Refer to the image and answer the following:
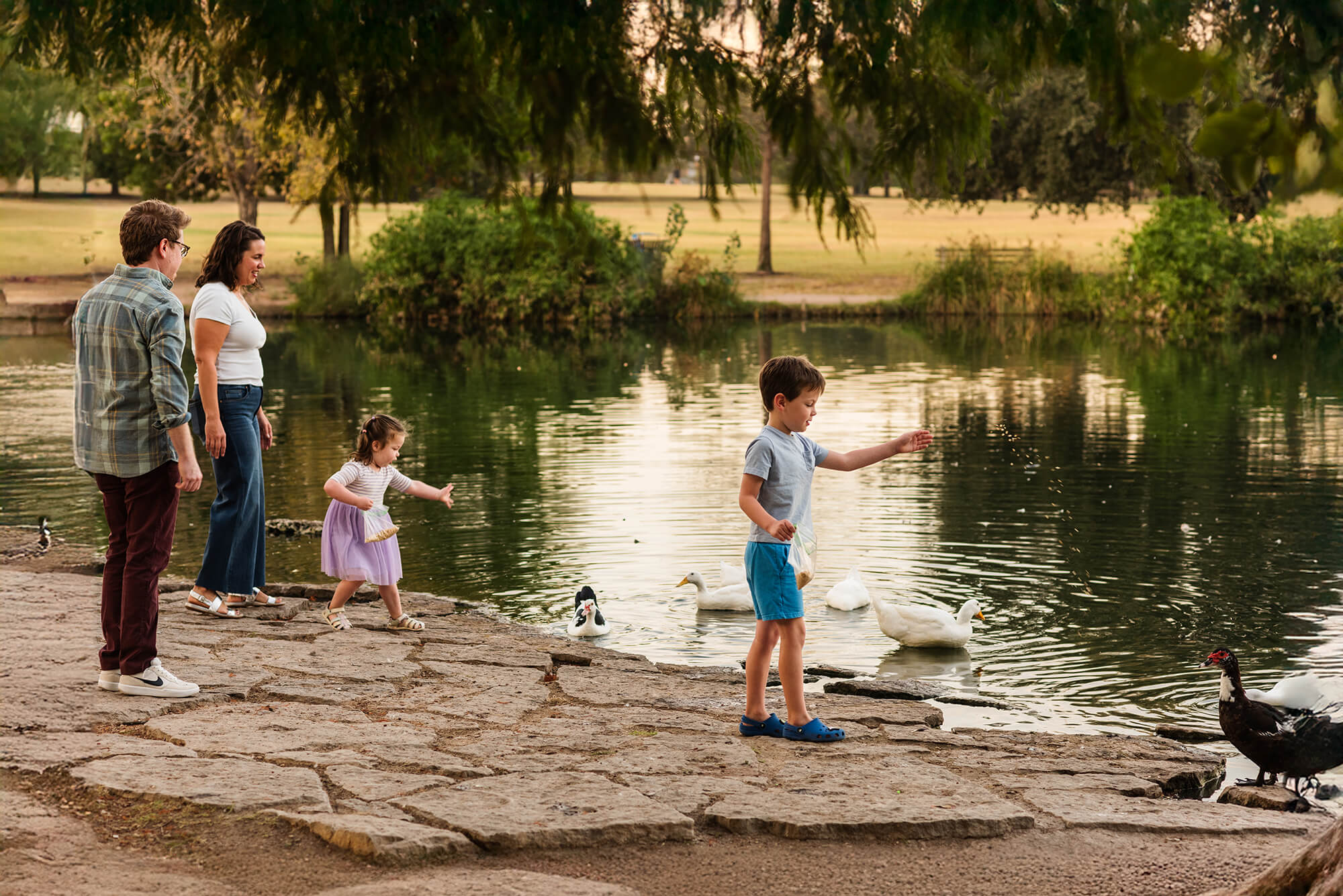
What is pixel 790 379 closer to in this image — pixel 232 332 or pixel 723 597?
pixel 232 332

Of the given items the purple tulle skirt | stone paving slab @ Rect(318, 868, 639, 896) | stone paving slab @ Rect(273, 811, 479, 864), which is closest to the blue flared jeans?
the purple tulle skirt

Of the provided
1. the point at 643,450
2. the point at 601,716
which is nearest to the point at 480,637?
the point at 601,716

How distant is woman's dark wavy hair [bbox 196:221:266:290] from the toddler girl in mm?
1065

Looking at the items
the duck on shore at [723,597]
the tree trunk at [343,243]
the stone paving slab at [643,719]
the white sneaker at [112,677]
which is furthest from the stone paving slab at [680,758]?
the tree trunk at [343,243]

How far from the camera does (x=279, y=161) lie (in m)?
39.4

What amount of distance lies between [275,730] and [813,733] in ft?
6.90

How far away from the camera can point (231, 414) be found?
25.7 ft

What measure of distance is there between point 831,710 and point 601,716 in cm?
114

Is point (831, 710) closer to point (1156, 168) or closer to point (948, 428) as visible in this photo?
point (1156, 168)

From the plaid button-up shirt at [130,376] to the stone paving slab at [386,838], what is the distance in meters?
1.98

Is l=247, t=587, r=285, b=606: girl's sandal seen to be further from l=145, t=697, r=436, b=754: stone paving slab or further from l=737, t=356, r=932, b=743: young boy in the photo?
l=737, t=356, r=932, b=743: young boy

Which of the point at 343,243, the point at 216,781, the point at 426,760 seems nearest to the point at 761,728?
the point at 426,760

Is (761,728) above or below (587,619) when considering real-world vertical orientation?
above

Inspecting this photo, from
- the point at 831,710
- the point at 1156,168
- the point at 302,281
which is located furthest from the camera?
the point at 302,281
